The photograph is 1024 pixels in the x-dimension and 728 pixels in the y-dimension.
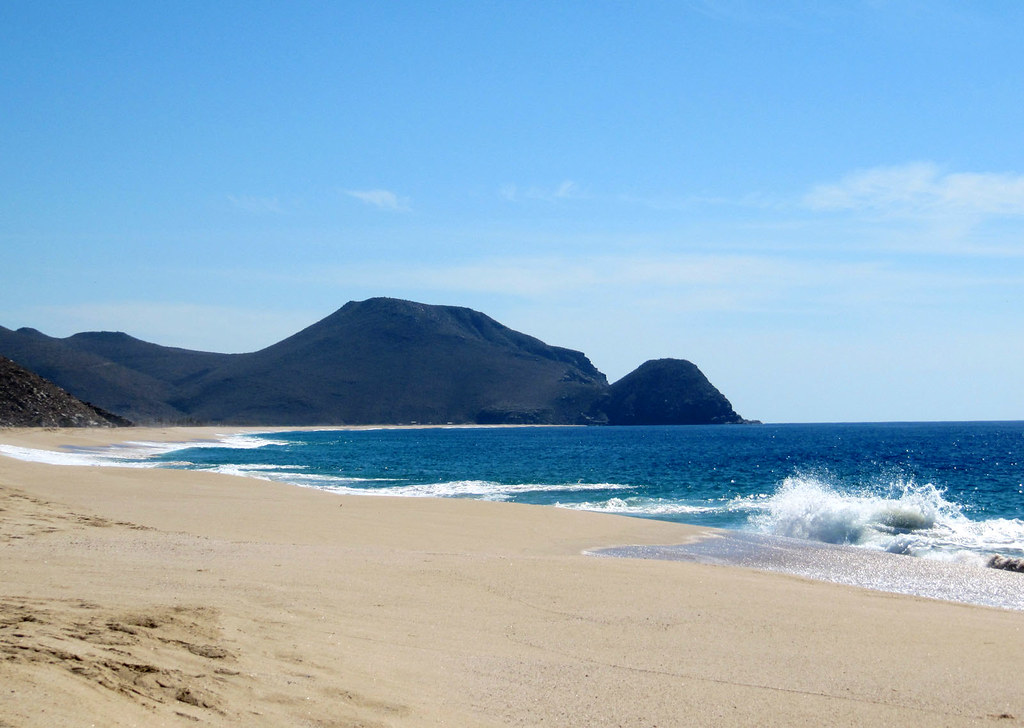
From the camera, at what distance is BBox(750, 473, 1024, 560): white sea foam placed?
611 inches

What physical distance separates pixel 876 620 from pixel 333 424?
6086 inches

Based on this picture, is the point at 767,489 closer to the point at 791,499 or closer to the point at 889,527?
the point at 791,499

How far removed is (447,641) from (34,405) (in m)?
57.4

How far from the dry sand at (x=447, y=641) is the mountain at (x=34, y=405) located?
4727cm

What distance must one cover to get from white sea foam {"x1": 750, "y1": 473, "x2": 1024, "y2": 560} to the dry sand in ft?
21.3

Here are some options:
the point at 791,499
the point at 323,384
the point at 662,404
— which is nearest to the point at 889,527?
the point at 791,499

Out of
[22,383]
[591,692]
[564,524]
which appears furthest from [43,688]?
[22,383]

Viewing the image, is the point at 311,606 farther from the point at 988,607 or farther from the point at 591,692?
the point at 988,607

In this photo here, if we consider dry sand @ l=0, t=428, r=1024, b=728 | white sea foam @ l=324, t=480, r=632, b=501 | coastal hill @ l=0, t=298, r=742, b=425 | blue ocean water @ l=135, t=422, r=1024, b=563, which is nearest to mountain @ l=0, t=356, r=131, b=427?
blue ocean water @ l=135, t=422, r=1024, b=563

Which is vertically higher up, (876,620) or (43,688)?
(43,688)

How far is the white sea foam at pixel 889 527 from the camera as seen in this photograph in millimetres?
15516

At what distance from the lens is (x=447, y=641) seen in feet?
20.9

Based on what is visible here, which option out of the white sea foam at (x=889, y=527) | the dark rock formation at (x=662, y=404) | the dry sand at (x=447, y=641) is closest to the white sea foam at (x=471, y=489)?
the white sea foam at (x=889, y=527)

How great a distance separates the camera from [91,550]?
863 cm
